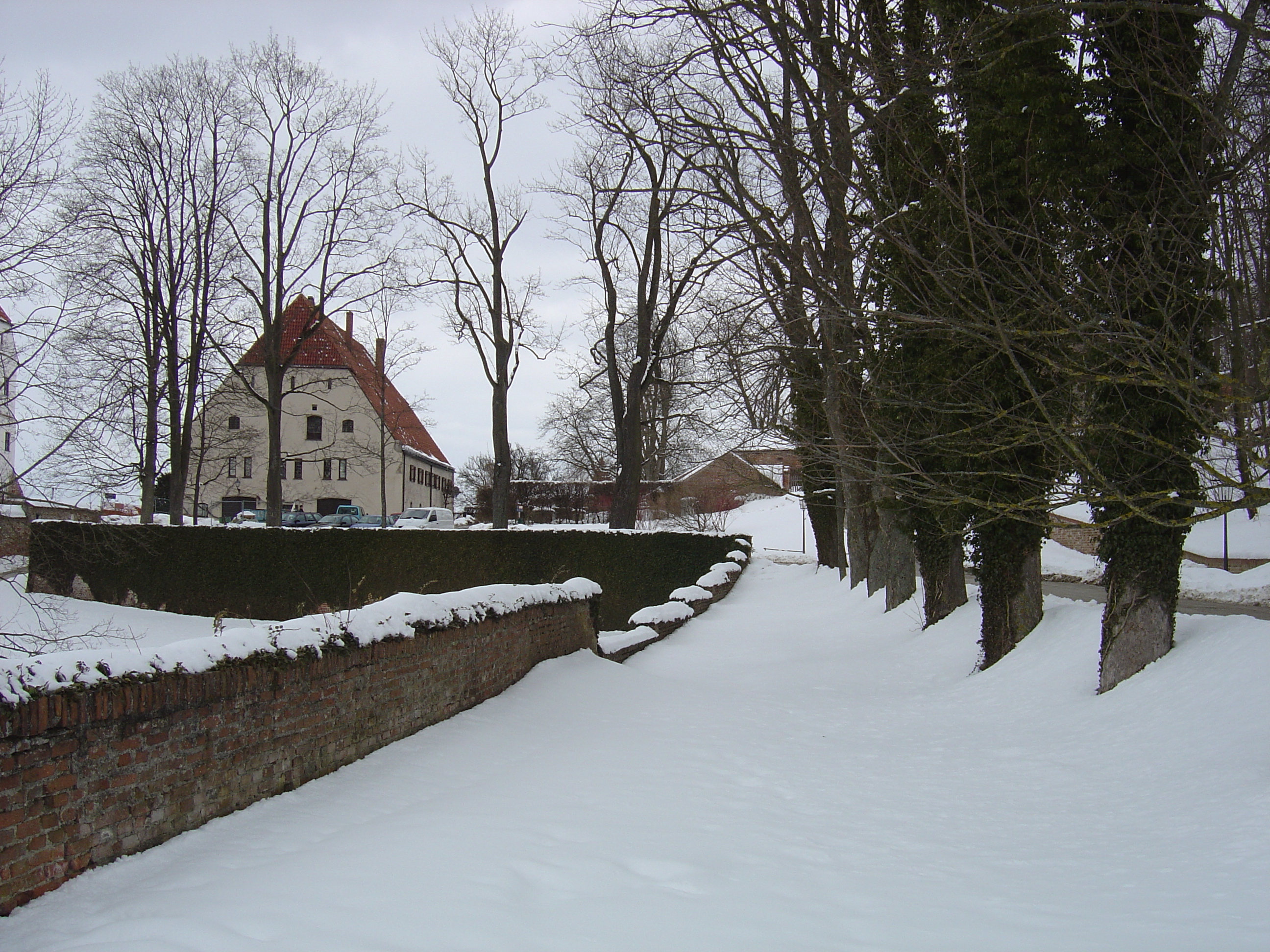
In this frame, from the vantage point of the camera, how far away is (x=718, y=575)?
72.7 feet

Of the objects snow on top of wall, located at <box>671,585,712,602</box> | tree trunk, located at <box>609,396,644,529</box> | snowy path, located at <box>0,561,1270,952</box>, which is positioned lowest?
snowy path, located at <box>0,561,1270,952</box>

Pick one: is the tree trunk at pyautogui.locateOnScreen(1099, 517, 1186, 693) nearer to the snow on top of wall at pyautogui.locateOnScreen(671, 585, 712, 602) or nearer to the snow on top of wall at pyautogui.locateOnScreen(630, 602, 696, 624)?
the snow on top of wall at pyautogui.locateOnScreen(630, 602, 696, 624)

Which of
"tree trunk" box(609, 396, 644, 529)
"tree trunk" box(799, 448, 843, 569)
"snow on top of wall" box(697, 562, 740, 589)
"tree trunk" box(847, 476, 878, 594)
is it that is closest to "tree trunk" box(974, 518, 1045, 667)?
"tree trunk" box(847, 476, 878, 594)

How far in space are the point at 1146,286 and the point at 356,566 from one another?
2110cm

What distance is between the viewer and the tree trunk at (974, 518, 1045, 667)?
1005cm

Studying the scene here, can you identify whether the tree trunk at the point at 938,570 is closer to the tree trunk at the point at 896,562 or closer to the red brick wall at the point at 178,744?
the tree trunk at the point at 896,562

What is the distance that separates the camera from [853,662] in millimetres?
12523

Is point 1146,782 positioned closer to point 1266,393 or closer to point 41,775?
point 1266,393

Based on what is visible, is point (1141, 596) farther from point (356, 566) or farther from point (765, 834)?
point (356, 566)

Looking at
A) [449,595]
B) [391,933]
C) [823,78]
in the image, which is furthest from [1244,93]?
[391,933]

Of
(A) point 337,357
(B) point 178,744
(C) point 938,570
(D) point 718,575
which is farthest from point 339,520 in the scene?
(B) point 178,744

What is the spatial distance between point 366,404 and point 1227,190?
47020 millimetres

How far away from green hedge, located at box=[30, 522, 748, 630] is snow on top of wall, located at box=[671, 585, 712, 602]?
393 cm

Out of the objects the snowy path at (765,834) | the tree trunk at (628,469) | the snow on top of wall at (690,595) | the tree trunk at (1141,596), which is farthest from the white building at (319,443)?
the tree trunk at (1141,596)
